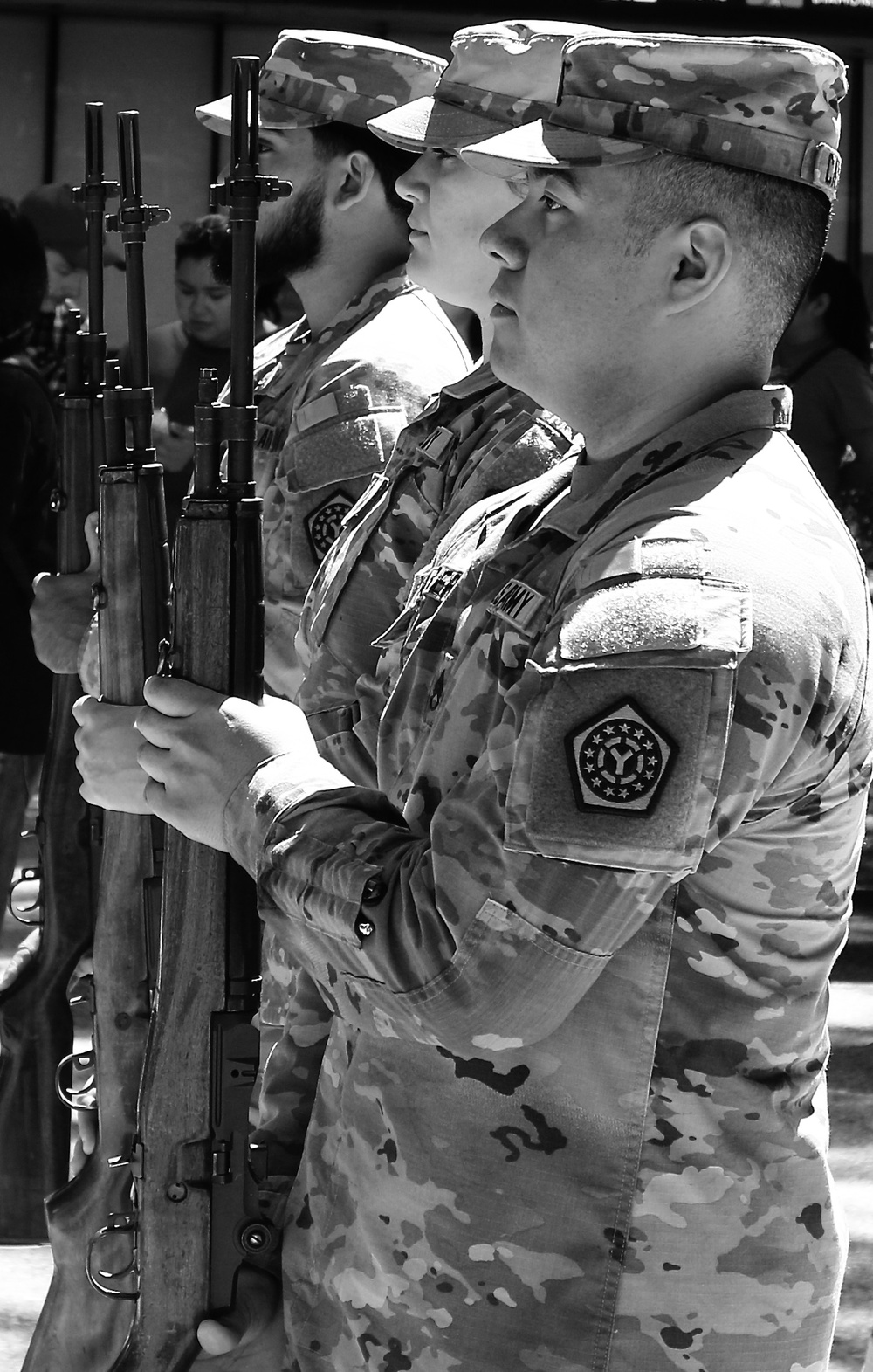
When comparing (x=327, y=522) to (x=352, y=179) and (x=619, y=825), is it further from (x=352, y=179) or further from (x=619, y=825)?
(x=619, y=825)

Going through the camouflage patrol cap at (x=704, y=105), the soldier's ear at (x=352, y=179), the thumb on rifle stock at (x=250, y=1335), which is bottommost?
the thumb on rifle stock at (x=250, y=1335)

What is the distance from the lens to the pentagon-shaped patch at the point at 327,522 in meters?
2.89

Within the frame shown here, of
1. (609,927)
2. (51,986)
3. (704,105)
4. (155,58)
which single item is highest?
(155,58)

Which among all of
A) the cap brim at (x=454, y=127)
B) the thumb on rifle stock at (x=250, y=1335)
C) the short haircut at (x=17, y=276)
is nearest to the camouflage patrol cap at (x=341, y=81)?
the cap brim at (x=454, y=127)

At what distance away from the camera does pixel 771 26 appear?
8844mm

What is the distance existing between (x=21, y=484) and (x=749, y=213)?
3.16m

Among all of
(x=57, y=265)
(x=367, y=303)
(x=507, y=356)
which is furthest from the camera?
(x=57, y=265)

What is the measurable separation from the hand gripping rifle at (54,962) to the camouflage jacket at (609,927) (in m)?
1.82

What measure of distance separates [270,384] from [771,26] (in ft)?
21.3

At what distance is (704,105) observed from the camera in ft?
4.43

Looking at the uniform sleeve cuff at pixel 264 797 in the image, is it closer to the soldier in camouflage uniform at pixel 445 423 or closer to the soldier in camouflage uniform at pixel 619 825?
the soldier in camouflage uniform at pixel 619 825

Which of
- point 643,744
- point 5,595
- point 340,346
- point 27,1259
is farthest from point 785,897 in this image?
point 5,595

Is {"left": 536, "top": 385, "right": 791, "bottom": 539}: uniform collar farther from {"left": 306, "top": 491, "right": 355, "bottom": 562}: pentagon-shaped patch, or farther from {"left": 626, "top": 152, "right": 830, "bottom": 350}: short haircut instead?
{"left": 306, "top": 491, "right": 355, "bottom": 562}: pentagon-shaped patch

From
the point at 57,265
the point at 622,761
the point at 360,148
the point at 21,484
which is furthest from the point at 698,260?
the point at 57,265
